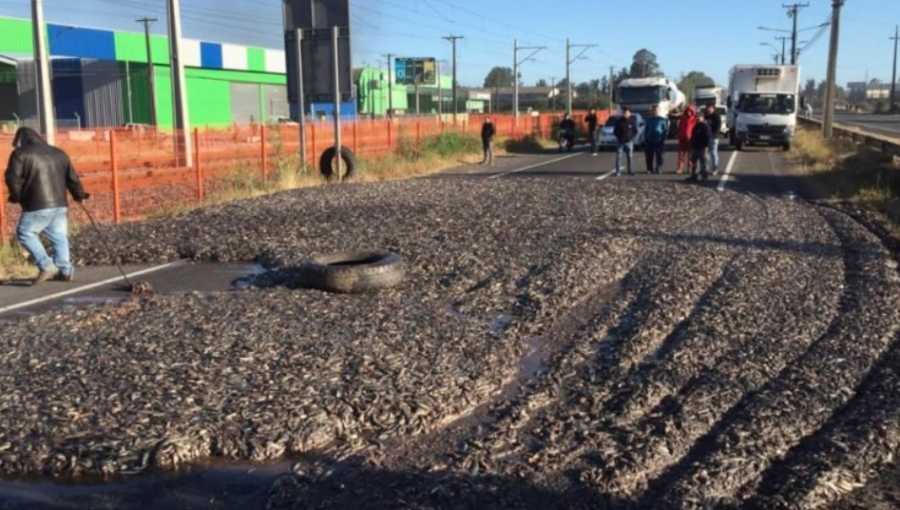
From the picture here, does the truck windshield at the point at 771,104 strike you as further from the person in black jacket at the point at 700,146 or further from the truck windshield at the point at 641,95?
the person in black jacket at the point at 700,146

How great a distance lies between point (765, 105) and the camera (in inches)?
1497

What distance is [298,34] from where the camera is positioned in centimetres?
2439

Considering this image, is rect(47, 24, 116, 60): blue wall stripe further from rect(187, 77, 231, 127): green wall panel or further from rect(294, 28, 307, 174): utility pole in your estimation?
rect(294, 28, 307, 174): utility pole

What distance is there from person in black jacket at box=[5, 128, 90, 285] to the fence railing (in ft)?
9.55

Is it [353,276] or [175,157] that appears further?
[175,157]

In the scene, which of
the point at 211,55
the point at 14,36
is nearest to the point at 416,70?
the point at 211,55

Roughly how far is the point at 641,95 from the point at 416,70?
51.4 meters

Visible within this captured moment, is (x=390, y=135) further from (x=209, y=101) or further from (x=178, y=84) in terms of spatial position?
(x=209, y=101)

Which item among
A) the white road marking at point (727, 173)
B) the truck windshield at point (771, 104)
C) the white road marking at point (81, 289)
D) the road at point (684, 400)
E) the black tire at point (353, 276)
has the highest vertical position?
the truck windshield at point (771, 104)

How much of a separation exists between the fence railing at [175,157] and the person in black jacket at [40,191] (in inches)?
115

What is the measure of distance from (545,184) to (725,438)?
1630 centimetres

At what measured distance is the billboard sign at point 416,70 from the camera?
96750 millimetres

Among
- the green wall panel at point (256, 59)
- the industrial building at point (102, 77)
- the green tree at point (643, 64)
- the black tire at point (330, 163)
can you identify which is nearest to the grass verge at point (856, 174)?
the black tire at point (330, 163)

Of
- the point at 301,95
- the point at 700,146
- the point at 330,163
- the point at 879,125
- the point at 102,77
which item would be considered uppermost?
the point at 102,77
